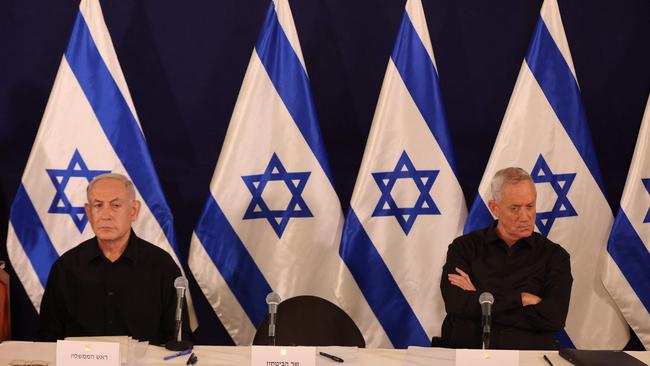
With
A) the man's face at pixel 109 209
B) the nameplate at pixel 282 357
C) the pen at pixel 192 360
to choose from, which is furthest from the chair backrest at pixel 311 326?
the nameplate at pixel 282 357

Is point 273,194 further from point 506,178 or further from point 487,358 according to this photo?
point 487,358

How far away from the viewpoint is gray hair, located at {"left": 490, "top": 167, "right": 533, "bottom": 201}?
4.34 metres

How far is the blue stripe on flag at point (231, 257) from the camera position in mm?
5055

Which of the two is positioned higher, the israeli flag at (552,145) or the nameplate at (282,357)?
the israeli flag at (552,145)

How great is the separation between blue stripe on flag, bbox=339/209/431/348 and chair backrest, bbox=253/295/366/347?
27.2 inches

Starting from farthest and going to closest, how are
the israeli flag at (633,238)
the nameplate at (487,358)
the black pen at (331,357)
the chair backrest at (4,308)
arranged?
the israeli flag at (633,238), the chair backrest at (4,308), the black pen at (331,357), the nameplate at (487,358)

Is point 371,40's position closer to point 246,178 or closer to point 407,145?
point 407,145

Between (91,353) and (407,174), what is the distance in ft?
7.92

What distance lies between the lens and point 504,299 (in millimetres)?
4191

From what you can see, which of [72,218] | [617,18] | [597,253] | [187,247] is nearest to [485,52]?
[617,18]

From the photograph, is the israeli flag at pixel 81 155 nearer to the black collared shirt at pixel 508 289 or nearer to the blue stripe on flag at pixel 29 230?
the blue stripe on flag at pixel 29 230

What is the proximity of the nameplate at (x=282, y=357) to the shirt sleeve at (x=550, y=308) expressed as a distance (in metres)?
1.46

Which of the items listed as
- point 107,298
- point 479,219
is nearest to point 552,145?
point 479,219

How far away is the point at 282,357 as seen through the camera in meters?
3.10
